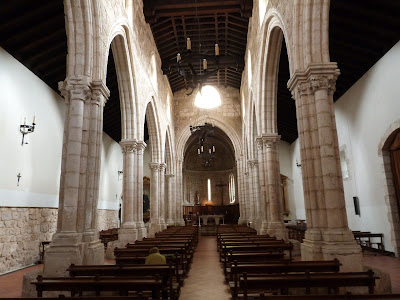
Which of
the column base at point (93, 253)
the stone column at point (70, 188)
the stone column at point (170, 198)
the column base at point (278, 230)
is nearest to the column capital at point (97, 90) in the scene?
the stone column at point (70, 188)

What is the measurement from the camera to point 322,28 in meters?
6.98

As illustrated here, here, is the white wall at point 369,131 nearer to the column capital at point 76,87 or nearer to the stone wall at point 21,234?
the column capital at point 76,87

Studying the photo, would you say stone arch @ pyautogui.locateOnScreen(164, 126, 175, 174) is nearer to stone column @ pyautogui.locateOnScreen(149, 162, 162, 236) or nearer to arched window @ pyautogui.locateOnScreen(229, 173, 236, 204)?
stone column @ pyautogui.locateOnScreen(149, 162, 162, 236)

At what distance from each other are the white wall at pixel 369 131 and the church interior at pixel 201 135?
0.08 metres

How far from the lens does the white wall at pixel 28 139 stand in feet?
31.4

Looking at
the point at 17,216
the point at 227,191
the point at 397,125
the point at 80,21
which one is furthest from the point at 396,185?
the point at 227,191

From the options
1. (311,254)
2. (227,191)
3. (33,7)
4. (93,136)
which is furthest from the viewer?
(227,191)

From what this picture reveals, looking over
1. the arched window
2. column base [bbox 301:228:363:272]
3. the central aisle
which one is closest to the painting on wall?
the arched window

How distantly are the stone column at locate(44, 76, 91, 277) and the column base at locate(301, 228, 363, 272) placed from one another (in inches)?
187

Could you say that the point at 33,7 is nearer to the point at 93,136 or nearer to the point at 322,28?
the point at 93,136

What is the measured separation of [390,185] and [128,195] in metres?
9.57

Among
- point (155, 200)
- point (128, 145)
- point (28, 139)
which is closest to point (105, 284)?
point (28, 139)

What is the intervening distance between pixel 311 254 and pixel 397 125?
20.3ft

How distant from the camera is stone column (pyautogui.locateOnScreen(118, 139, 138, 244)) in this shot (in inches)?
476
